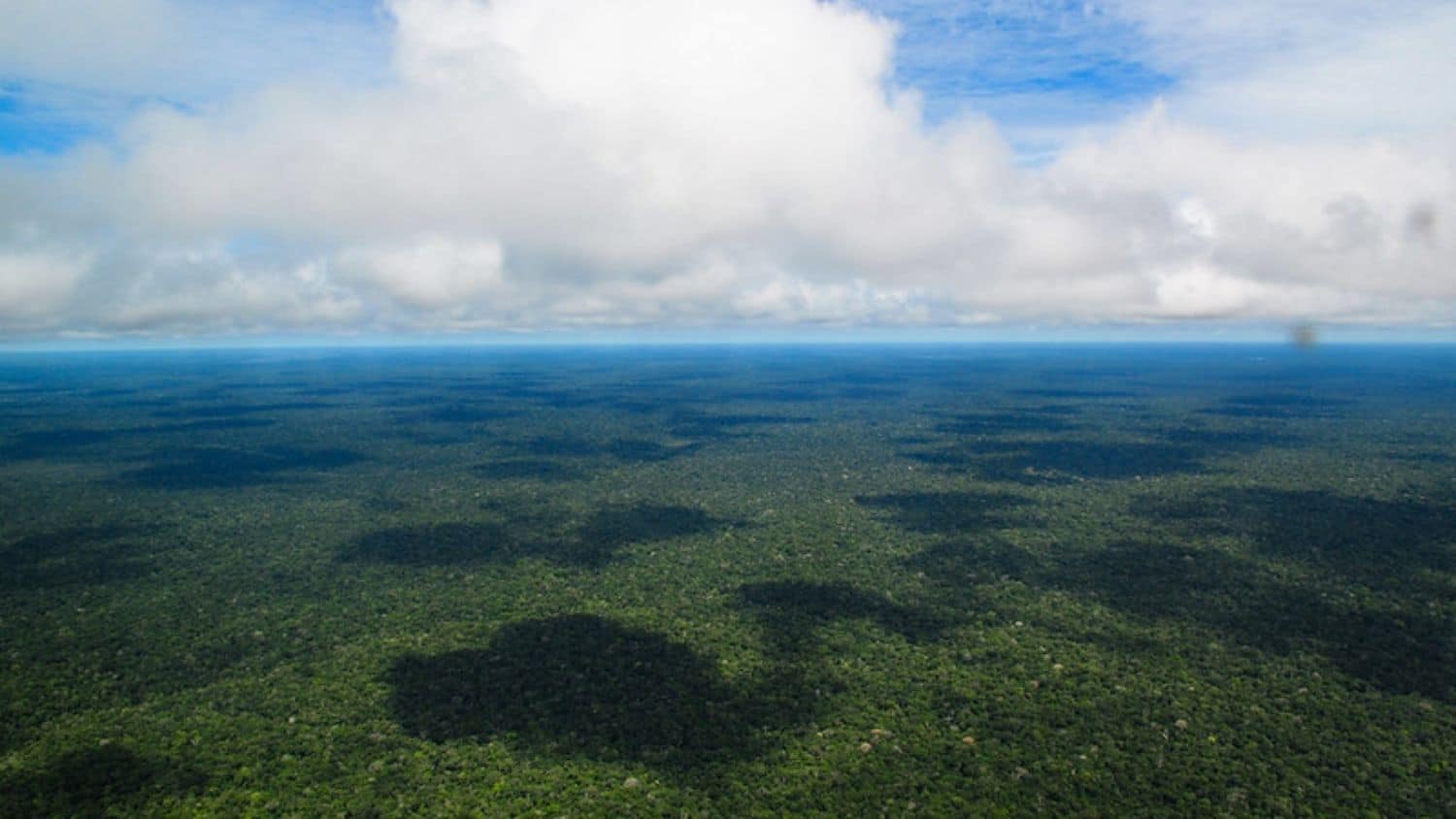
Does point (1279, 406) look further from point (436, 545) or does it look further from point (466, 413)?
point (436, 545)

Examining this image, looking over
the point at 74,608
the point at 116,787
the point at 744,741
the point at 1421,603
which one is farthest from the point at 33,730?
the point at 1421,603

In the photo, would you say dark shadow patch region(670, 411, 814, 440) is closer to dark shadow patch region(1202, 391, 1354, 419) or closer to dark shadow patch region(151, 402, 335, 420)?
dark shadow patch region(1202, 391, 1354, 419)

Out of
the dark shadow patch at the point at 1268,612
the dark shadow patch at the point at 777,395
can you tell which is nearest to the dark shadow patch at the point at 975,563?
the dark shadow patch at the point at 1268,612

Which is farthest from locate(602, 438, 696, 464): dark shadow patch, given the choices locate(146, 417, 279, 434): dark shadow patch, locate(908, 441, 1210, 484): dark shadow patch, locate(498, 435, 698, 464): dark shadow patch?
locate(146, 417, 279, 434): dark shadow patch

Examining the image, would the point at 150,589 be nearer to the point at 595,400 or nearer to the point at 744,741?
the point at 744,741

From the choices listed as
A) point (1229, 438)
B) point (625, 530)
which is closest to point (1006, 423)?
point (1229, 438)

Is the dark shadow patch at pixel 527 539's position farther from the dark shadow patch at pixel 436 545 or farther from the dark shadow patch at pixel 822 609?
the dark shadow patch at pixel 822 609
